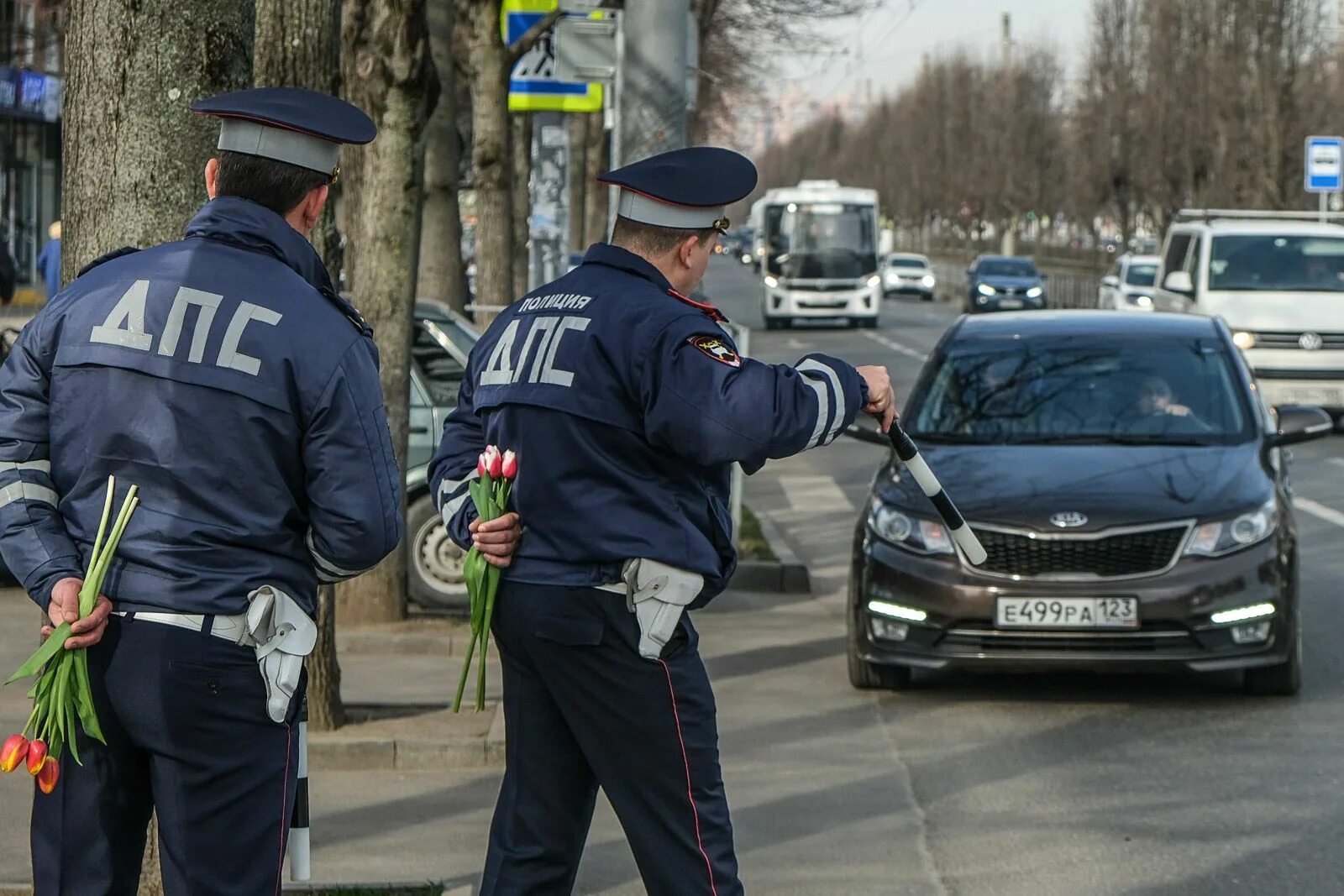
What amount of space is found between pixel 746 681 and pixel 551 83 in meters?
6.68

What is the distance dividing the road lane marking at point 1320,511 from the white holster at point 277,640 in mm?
11860

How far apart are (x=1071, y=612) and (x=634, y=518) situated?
14.6 ft

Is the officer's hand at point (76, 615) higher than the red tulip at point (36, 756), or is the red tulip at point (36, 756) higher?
the officer's hand at point (76, 615)

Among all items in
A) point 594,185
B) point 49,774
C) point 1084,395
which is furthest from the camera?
point 594,185

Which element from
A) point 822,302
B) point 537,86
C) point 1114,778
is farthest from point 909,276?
point 1114,778

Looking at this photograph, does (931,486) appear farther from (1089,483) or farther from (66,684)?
(1089,483)

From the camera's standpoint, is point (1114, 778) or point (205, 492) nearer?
point (205, 492)

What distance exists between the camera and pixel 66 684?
3428 mm

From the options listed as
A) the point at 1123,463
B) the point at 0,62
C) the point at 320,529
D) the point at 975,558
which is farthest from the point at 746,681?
the point at 0,62

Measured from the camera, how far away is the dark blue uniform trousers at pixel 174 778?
3422 mm

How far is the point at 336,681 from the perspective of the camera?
745 centimetres

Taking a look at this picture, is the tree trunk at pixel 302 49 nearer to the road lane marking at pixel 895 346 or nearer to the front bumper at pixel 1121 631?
the front bumper at pixel 1121 631

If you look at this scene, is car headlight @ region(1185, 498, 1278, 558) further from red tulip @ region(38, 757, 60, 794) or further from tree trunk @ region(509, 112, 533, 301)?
tree trunk @ region(509, 112, 533, 301)

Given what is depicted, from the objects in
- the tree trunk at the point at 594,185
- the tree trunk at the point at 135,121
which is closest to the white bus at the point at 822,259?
the tree trunk at the point at 594,185
